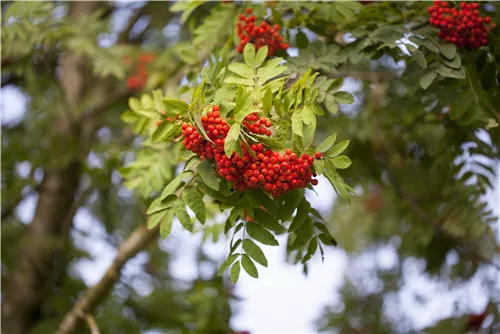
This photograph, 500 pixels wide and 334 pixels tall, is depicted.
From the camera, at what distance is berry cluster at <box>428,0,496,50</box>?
163cm

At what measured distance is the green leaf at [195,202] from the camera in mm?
1413

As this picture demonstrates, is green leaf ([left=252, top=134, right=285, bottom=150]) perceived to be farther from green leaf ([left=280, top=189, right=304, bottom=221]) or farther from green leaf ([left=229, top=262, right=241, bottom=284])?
green leaf ([left=229, top=262, right=241, bottom=284])

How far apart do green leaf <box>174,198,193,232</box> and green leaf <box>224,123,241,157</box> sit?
271 millimetres

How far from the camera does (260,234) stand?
146 cm

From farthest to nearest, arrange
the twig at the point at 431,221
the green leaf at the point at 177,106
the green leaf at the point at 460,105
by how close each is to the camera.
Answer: the twig at the point at 431,221, the green leaf at the point at 460,105, the green leaf at the point at 177,106

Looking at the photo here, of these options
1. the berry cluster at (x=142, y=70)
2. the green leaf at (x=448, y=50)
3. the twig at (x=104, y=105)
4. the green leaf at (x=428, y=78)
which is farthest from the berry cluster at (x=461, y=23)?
the twig at (x=104, y=105)

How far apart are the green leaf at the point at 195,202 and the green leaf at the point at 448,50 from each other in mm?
858

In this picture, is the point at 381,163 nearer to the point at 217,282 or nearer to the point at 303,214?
the point at 217,282

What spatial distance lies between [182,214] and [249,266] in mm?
227

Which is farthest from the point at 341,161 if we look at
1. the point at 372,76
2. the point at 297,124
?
the point at 372,76

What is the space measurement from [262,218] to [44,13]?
60.0 inches

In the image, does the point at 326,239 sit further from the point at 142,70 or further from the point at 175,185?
the point at 142,70

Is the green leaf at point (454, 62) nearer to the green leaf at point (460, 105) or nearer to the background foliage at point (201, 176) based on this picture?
the background foliage at point (201, 176)

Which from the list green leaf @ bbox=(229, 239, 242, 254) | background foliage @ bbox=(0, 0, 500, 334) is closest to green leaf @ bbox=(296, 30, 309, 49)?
background foliage @ bbox=(0, 0, 500, 334)
